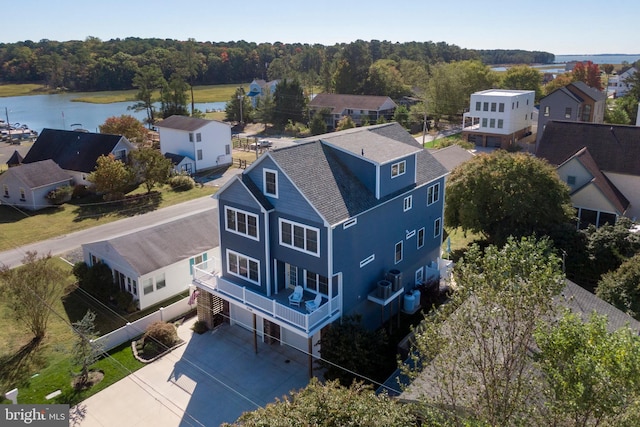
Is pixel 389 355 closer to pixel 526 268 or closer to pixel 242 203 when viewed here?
pixel 242 203

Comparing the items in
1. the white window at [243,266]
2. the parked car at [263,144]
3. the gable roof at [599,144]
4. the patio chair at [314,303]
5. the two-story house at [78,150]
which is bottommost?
the patio chair at [314,303]

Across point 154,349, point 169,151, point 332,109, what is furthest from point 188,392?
point 332,109

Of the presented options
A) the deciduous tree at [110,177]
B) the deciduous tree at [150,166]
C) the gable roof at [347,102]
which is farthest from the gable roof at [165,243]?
the gable roof at [347,102]

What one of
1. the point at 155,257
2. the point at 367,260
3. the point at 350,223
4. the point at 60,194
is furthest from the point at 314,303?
the point at 60,194

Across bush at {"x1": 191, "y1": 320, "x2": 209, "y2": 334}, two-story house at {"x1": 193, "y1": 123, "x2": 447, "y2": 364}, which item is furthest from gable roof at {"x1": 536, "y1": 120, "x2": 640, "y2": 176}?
bush at {"x1": 191, "y1": 320, "x2": 209, "y2": 334}

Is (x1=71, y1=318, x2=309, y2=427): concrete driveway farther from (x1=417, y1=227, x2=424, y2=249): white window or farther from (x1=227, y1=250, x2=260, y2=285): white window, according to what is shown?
(x1=417, y1=227, x2=424, y2=249): white window

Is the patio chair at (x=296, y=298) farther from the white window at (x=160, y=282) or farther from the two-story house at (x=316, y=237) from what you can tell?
the white window at (x=160, y=282)

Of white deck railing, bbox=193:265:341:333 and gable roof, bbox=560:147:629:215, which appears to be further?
gable roof, bbox=560:147:629:215
